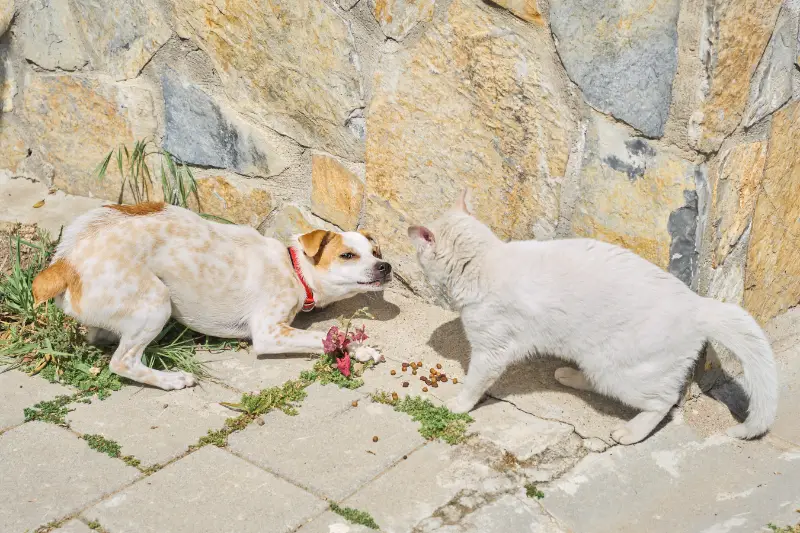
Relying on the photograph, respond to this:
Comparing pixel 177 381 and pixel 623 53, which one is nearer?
pixel 623 53

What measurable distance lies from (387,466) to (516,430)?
60cm

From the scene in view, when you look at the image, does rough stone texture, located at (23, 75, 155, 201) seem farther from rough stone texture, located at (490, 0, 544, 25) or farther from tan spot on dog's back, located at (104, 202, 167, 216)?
rough stone texture, located at (490, 0, 544, 25)

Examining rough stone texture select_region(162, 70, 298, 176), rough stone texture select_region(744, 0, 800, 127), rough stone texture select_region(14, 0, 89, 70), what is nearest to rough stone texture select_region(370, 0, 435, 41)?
rough stone texture select_region(162, 70, 298, 176)

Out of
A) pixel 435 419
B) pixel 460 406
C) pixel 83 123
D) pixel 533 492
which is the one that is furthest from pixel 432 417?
pixel 83 123

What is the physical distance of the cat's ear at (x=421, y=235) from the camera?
3.60 metres

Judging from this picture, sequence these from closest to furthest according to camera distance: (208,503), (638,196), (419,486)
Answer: (208,503) < (419,486) < (638,196)

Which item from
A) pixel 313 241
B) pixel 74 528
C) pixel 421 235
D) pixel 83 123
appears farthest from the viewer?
pixel 83 123

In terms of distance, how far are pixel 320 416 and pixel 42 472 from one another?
1.11 m

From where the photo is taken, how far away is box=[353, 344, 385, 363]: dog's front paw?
394 centimetres

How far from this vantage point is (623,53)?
129 inches

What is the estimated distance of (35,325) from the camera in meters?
4.12

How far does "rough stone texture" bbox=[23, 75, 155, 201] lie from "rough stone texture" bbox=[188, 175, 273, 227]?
496 millimetres

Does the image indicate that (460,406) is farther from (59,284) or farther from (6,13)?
(6,13)

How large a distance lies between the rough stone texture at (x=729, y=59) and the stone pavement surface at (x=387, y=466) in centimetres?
122
